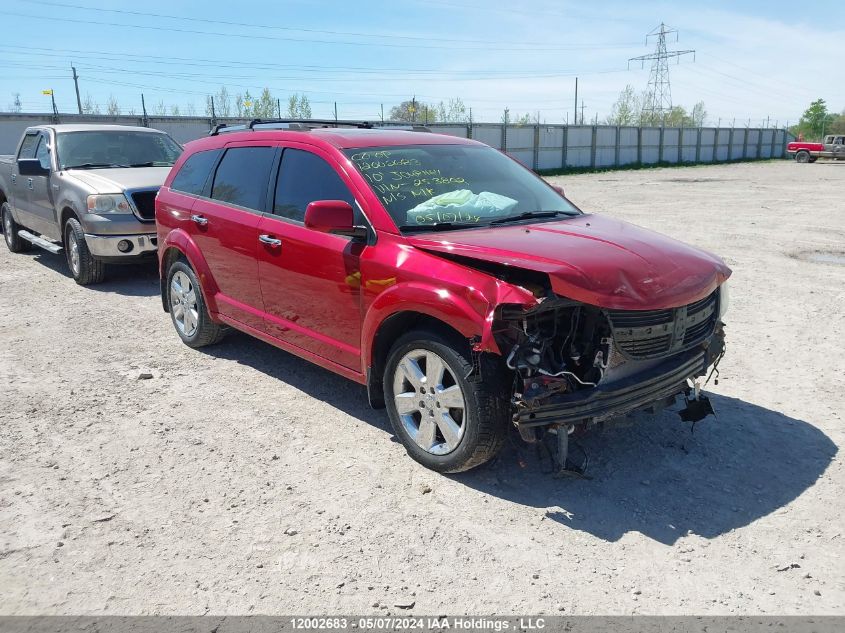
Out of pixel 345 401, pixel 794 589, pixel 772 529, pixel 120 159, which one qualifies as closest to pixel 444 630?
pixel 794 589

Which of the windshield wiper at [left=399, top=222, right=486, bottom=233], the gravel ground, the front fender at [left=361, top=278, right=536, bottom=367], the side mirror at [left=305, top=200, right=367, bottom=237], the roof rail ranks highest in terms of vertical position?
the roof rail

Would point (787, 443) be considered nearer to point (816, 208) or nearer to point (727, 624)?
point (727, 624)

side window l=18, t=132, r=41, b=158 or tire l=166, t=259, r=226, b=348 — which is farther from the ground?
side window l=18, t=132, r=41, b=158

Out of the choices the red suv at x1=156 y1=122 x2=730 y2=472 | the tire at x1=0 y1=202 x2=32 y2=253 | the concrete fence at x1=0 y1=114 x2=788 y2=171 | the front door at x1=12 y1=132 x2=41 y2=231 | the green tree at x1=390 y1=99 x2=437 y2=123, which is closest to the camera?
the red suv at x1=156 y1=122 x2=730 y2=472

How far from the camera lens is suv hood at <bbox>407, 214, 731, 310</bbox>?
3.33 m

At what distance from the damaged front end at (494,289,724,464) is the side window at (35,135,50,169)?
8.43m

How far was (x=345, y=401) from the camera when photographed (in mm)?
5027

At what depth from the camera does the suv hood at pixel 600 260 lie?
3.33 m

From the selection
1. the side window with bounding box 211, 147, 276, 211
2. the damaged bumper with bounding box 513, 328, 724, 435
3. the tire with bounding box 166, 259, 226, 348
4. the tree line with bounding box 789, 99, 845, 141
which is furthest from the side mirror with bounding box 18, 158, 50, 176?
the tree line with bounding box 789, 99, 845, 141

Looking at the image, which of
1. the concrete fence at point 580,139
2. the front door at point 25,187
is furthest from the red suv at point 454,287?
the concrete fence at point 580,139

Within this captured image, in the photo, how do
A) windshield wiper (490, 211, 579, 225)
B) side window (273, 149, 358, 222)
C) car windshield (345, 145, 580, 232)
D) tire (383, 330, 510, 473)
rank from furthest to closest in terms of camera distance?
side window (273, 149, 358, 222)
windshield wiper (490, 211, 579, 225)
car windshield (345, 145, 580, 232)
tire (383, 330, 510, 473)

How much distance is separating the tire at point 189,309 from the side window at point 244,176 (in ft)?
2.79

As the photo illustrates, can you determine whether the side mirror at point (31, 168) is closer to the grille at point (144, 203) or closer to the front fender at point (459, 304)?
the grille at point (144, 203)

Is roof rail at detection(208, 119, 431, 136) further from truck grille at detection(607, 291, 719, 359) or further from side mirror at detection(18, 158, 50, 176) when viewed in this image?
side mirror at detection(18, 158, 50, 176)
